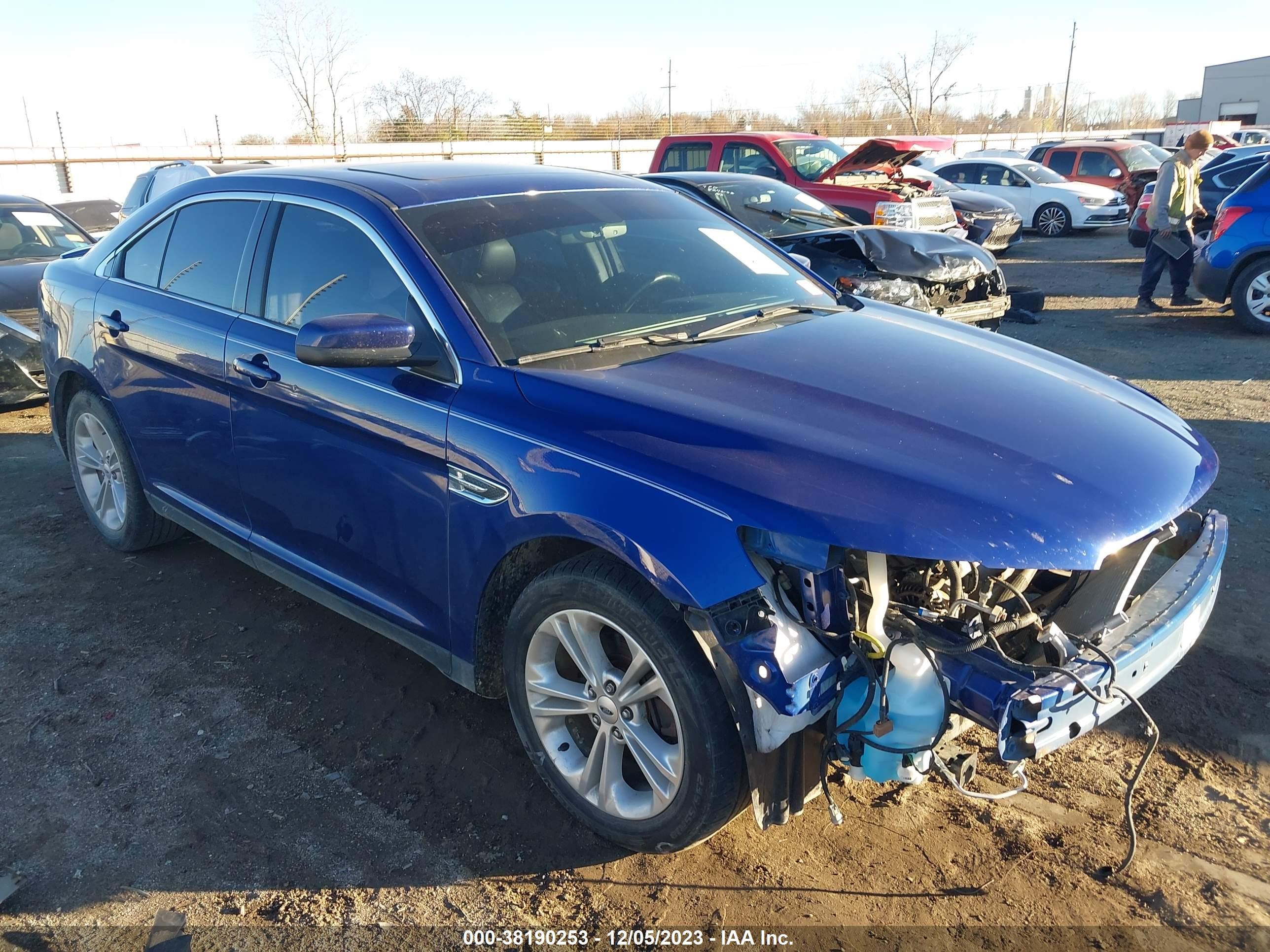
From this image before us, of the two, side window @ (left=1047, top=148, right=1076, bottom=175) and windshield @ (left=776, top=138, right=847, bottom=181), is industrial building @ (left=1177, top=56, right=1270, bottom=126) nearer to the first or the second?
side window @ (left=1047, top=148, right=1076, bottom=175)

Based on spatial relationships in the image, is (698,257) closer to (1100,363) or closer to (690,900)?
(690,900)

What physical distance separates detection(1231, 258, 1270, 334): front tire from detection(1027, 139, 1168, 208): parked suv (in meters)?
Result: 10.8

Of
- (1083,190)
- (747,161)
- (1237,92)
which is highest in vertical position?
(1237,92)

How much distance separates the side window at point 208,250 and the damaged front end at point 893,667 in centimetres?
260

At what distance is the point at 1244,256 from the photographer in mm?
9133

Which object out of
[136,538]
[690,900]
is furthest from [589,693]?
[136,538]

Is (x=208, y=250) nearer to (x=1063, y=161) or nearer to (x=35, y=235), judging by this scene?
(x=35, y=235)

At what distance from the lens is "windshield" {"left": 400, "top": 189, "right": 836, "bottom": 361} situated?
10.2ft

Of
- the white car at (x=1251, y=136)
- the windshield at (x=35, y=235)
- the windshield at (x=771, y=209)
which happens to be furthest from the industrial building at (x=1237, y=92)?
the windshield at (x=35, y=235)

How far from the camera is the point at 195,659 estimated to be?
388cm

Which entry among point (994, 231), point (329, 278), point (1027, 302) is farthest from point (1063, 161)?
point (329, 278)

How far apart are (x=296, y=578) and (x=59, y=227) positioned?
25.0ft

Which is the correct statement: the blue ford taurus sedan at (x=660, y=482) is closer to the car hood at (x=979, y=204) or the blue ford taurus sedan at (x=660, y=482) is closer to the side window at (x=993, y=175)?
the car hood at (x=979, y=204)

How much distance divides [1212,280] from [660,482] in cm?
919
